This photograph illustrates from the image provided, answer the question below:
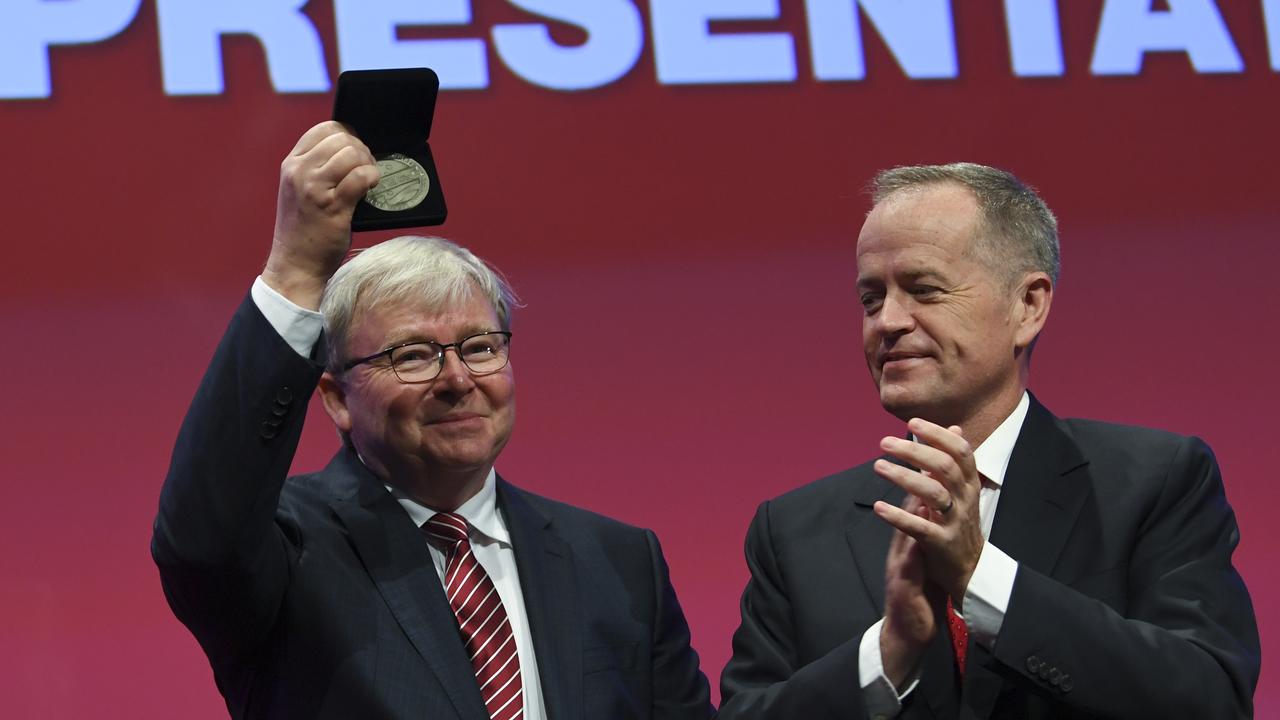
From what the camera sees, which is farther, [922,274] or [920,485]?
[922,274]

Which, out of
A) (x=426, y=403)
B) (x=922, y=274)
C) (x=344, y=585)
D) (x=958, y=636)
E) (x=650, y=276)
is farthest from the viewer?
(x=650, y=276)

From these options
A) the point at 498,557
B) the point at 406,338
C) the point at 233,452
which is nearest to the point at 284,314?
the point at 233,452

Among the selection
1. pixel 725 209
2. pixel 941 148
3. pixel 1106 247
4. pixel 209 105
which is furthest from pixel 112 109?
pixel 1106 247

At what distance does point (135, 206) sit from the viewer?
3.81 metres

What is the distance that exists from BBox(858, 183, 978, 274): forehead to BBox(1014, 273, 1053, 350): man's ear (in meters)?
0.13

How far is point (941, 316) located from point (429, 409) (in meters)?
0.86

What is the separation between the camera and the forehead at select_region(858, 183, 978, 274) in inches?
93.8

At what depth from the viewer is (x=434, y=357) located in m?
2.67

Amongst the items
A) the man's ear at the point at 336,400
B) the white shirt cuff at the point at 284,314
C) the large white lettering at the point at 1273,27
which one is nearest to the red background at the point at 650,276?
the large white lettering at the point at 1273,27

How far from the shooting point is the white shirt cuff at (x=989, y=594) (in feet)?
6.81

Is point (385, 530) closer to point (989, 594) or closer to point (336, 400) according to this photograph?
point (336, 400)

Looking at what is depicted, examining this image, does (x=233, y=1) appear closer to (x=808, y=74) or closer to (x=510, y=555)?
(x=808, y=74)

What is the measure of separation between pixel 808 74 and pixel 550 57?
689 millimetres

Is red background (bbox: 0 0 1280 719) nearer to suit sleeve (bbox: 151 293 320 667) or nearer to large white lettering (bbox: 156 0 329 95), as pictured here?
large white lettering (bbox: 156 0 329 95)
